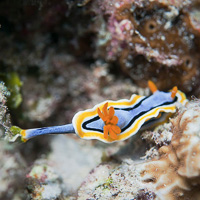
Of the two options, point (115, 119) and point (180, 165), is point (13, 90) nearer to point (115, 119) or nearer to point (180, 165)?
point (115, 119)

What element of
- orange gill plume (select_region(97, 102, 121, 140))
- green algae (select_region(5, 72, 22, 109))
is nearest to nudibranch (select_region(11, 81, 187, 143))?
orange gill plume (select_region(97, 102, 121, 140))

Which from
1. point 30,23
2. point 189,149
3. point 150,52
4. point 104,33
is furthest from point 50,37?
point 189,149

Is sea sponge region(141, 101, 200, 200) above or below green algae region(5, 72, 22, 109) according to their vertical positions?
below

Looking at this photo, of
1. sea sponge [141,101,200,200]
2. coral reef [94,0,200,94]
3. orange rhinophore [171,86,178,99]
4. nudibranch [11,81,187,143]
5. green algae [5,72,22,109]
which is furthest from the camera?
green algae [5,72,22,109]

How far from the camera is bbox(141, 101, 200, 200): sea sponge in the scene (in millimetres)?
2377

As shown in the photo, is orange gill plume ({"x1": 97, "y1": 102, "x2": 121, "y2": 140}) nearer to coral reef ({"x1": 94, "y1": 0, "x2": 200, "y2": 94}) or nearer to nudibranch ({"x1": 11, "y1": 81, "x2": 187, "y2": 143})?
nudibranch ({"x1": 11, "y1": 81, "x2": 187, "y2": 143})

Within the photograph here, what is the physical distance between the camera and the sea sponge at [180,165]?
7.80ft

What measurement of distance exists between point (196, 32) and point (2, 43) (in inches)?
167

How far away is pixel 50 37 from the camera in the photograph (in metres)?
5.03

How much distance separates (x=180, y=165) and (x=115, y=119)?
1.04 meters

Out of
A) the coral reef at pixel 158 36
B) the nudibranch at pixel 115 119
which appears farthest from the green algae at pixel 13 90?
the coral reef at pixel 158 36

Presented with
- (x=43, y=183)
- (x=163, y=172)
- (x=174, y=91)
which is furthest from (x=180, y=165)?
(x=43, y=183)

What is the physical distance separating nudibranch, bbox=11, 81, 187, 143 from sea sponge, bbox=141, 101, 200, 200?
0.50 m

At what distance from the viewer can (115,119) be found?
2830 millimetres
